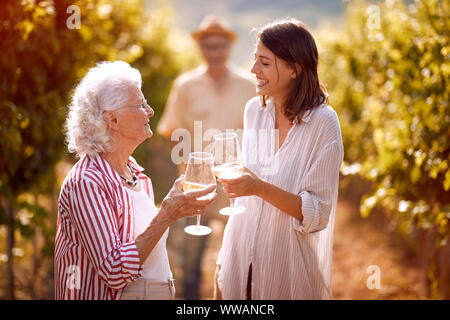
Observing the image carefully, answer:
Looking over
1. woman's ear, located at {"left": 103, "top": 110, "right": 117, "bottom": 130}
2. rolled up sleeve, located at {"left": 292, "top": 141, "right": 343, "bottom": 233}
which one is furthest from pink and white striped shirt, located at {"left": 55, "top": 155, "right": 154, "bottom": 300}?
rolled up sleeve, located at {"left": 292, "top": 141, "right": 343, "bottom": 233}

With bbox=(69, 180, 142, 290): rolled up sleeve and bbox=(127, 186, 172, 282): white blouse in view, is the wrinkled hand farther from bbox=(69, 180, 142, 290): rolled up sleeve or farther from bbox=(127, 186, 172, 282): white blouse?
bbox=(69, 180, 142, 290): rolled up sleeve

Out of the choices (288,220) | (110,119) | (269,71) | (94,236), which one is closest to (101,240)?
(94,236)

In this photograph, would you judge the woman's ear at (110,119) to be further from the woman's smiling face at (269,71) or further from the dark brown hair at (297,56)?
the dark brown hair at (297,56)

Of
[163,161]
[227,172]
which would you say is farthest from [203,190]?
[163,161]

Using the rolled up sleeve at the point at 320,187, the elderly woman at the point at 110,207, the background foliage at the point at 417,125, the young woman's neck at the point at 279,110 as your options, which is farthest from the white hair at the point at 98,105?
the background foliage at the point at 417,125

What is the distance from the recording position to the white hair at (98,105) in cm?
238

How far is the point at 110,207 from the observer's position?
2211 mm

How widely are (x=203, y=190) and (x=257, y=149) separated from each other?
30.8 inches

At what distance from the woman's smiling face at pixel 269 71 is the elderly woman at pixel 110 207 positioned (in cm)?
72

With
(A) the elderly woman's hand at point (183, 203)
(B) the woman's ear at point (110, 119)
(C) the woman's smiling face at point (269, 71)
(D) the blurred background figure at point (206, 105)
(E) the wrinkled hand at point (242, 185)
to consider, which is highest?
(D) the blurred background figure at point (206, 105)

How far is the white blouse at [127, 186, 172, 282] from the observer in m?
2.39

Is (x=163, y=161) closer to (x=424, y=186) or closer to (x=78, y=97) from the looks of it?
(x=424, y=186)

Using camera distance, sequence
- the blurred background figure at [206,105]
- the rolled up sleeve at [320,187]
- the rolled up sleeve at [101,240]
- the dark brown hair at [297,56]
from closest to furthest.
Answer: the rolled up sleeve at [101,240]
the rolled up sleeve at [320,187]
the dark brown hair at [297,56]
the blurred background figure at [206,105]

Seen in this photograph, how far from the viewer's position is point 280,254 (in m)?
2.78
